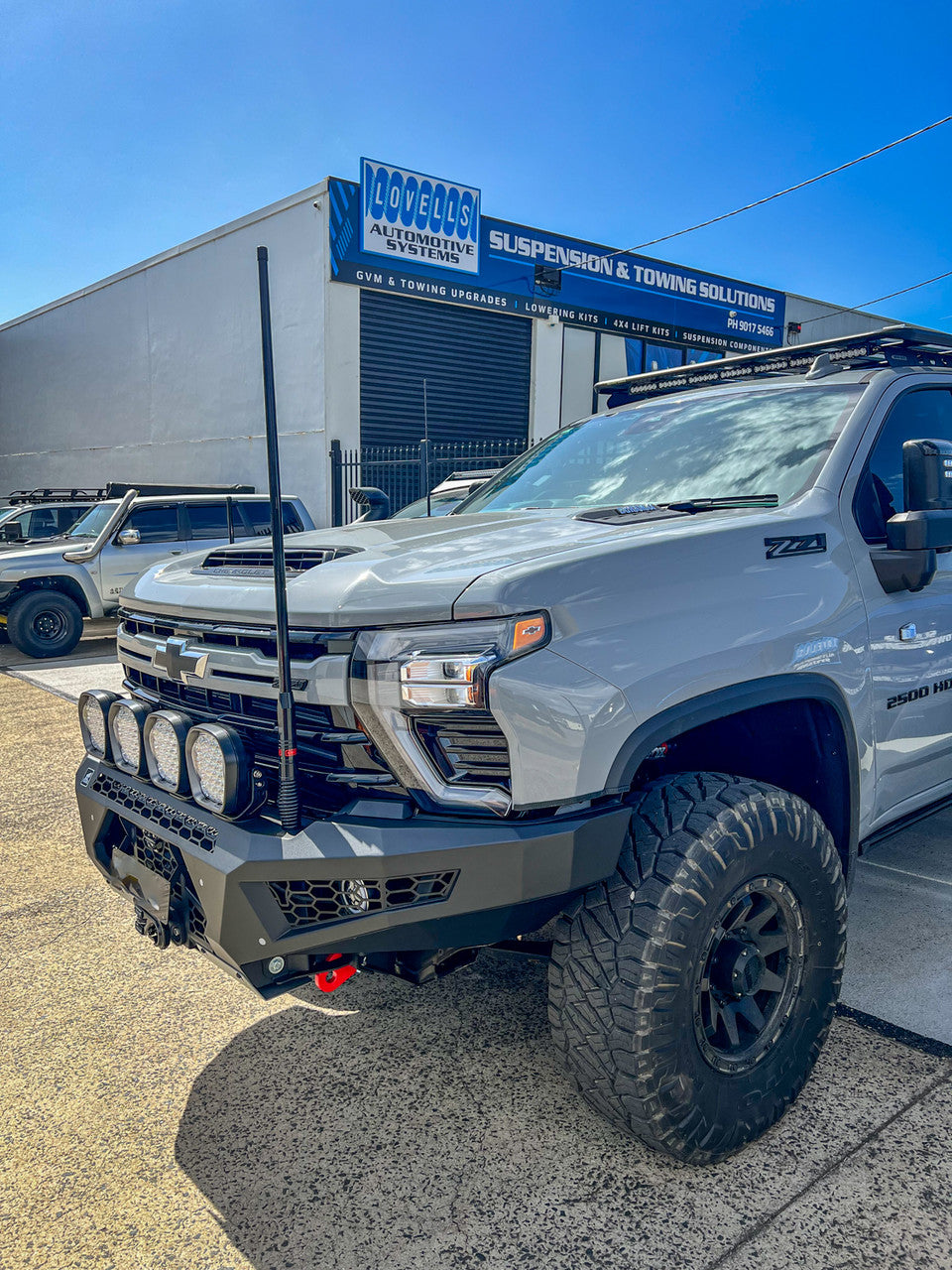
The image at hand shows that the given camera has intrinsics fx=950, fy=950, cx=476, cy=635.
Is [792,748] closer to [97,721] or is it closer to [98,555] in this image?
[97,721]

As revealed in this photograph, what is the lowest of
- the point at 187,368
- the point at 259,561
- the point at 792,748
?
the point at 792,748

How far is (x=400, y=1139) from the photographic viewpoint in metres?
2.35

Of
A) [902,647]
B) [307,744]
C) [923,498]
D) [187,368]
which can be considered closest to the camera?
[307,744]

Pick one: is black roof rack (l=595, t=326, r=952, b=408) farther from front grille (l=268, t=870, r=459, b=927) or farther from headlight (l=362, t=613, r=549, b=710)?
front grille (l=268, t=870, r=459, b=927)

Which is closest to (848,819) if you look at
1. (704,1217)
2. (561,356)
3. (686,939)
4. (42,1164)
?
(686,939)

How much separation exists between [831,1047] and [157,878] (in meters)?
1.94

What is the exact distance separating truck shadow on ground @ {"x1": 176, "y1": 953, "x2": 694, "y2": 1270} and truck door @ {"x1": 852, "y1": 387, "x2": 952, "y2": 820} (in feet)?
4.44

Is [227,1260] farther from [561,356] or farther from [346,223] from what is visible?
[561,356]

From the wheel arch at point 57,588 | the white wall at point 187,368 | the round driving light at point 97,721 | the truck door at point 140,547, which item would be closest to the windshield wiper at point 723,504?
the round driving light at point 97,721

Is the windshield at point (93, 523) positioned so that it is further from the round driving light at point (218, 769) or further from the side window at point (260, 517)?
the round driving light at point (218, 769)

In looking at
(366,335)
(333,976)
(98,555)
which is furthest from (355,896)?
(366,335)

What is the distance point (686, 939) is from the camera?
6.69 ft

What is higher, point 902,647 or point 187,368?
point 187,368

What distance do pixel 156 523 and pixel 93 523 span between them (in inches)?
40.0
